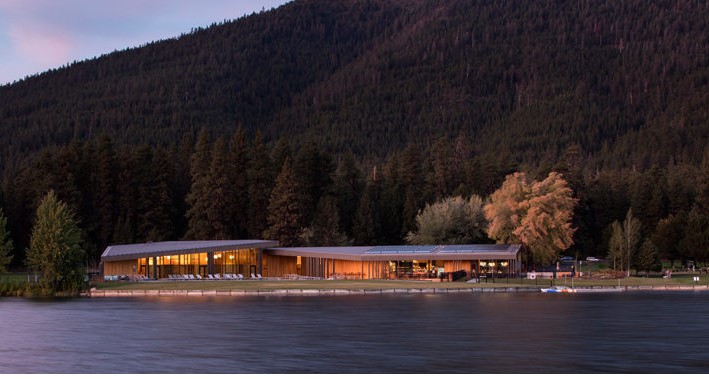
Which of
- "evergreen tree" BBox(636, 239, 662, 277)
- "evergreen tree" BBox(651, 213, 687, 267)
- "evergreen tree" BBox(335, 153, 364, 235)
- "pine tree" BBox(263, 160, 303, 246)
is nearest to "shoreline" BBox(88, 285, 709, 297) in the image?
"evergreen tree" BBox(636, 239, 662, 277)

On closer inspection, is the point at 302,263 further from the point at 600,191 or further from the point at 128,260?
the point at 600,191

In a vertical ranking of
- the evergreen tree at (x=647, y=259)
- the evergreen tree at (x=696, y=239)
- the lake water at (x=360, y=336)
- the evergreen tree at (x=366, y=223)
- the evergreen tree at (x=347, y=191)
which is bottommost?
the lake water at (x=360, y=336)

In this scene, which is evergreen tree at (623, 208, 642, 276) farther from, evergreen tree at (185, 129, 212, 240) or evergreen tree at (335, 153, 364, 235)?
evergreen tree at (185, 129, 212, 240)

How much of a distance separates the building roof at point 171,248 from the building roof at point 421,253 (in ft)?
21.0

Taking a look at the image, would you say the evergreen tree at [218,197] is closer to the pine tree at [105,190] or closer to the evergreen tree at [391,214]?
the pine tree at [105,190]

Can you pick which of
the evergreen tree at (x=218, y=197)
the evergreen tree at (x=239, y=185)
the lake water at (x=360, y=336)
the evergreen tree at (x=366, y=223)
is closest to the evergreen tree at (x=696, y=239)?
the evergreen tree at (x=366, y=223)

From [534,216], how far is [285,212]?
30511 mm

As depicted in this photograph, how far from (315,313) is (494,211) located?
155 ft

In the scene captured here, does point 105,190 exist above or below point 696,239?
above

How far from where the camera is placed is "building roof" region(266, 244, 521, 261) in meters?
97.0

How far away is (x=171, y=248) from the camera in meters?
101

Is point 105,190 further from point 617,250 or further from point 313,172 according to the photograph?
point 617,250

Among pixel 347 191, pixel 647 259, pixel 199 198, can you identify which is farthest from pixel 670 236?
pixel 199 198

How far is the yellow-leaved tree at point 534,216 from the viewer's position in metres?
104
